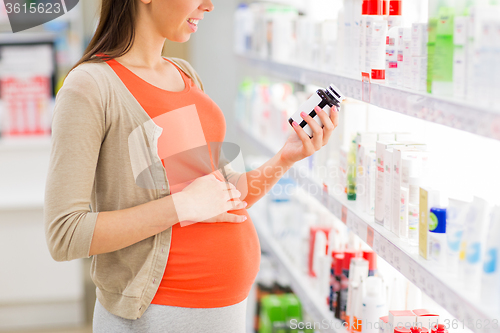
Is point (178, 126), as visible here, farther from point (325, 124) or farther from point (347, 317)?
point (347, 317)

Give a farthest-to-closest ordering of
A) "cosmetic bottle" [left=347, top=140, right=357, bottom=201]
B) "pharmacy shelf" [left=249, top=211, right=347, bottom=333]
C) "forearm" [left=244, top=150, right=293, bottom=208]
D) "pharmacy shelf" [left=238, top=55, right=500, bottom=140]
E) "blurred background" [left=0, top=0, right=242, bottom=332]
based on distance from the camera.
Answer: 1. "blurred background" [left=0, top=0, right=242, bottom=332]
2. "pharmacy shelf" [left=249, top=211, right=347, bottom=333]
3. "cosmetic bottle" [left=347, top=140, right=357, bottom=201]
4. "forearm" [left=244, top=150, right=293, bottom=208]
5. "pharmacy shelf" [left=238, top=55, right=500, bottom=140]

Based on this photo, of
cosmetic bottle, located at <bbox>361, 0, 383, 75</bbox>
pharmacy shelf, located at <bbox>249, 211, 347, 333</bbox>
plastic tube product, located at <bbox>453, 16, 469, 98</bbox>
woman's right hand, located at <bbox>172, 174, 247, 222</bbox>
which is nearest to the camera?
plastic tube product, located at <bbox>453, 16, 469, 98</bbox>

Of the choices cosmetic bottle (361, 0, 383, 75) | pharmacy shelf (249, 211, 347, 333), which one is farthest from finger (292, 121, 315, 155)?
pharmacy shelf (249, 211, 347, 333)

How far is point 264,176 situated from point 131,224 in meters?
0.50

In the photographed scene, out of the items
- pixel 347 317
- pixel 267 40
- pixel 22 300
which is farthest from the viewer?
pixel 22 300

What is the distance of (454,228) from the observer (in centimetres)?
106

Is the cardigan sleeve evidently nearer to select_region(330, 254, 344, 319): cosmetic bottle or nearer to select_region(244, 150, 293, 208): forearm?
select_region(244, 150, 293, 208): forearm

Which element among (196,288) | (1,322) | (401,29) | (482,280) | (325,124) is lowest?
(1,322)

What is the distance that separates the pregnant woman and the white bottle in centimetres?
37

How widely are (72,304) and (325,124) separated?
115 inches

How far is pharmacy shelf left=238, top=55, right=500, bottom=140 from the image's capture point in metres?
0.86

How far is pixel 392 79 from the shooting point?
130 centimetres

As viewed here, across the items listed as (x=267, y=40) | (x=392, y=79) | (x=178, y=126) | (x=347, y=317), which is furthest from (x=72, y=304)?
(x=392, y=79)

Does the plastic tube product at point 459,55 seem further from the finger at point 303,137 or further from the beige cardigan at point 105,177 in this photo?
the beige cardigan at point 105,177
